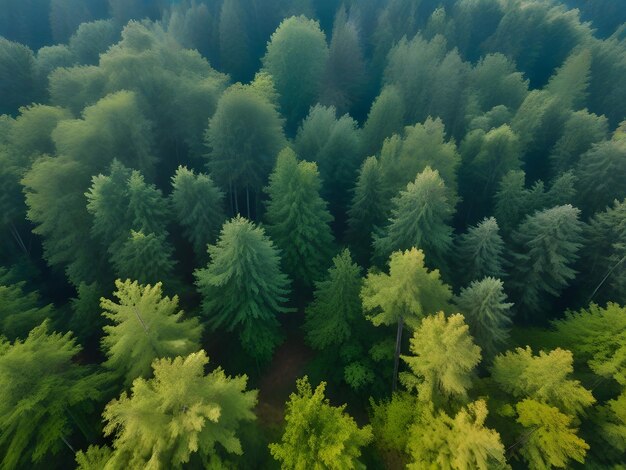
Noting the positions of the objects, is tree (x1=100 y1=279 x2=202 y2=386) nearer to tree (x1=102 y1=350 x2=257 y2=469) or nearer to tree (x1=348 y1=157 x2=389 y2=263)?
tree (x1=102 y1=350 x2=257 y2=469)

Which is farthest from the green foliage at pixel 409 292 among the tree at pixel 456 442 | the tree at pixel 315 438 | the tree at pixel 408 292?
the tree at pixel 315 438

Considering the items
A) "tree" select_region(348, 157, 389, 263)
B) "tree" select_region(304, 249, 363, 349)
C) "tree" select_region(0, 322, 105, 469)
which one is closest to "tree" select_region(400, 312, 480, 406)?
"tree" select_region(304, 249, 363, 349)

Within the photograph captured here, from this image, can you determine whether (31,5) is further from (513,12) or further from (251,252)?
(513,12)

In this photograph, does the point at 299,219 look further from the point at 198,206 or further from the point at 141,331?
the point at 141,331

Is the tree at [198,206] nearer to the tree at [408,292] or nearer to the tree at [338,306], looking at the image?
the tree at [338,306]

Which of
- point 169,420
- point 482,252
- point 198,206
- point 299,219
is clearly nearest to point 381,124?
point 299,219
